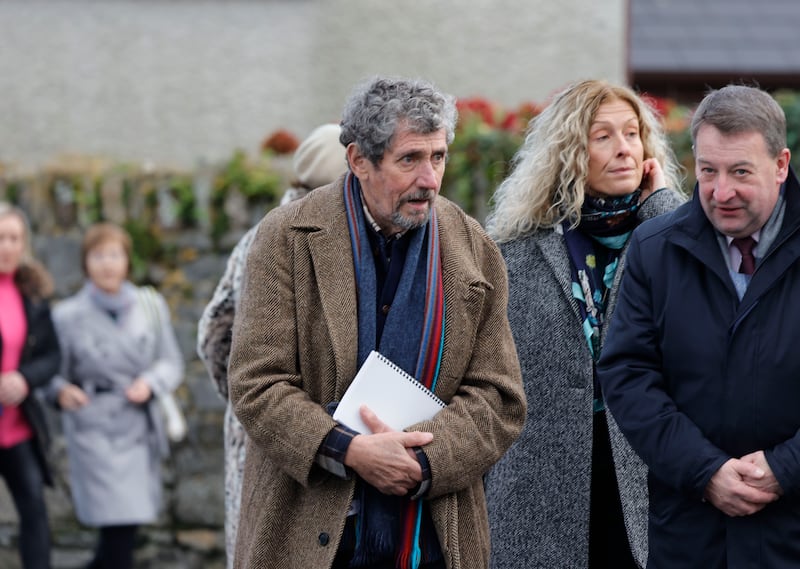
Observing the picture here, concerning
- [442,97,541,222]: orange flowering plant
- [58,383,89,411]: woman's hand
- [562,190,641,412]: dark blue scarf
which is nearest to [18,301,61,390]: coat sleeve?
[58,383,89,411]: woman's hand

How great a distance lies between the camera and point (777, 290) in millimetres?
3268

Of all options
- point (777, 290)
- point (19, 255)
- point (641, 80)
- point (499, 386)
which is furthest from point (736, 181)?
point (641, 80)

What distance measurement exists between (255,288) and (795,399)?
4.66ft

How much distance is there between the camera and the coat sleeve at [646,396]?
10.6ft

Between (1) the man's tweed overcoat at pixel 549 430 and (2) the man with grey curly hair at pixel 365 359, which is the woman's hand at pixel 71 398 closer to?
(1) the man's tweed overcoat at pixel 549 430

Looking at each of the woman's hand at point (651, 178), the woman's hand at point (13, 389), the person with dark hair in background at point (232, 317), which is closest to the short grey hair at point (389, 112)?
the woman's hand at point (651, 178)

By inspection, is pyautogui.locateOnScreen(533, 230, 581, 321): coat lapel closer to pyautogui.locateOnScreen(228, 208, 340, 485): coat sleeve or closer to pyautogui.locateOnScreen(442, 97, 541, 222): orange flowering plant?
pyautogui.locateOnScreen(228, 208, 340, 485): coat sleeve

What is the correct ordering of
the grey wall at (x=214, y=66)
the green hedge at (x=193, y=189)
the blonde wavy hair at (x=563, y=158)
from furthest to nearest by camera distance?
the grey wall at (x=214, y=66)
the green hedge at (x=193, y=189)
the blonde wavy hair at (x=563, y=158)

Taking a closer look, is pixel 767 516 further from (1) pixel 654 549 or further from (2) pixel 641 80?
(2) pixel 641 80

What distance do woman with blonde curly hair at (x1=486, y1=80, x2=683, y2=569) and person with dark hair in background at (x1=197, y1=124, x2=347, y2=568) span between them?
74cm

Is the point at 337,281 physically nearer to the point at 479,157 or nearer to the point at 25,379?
the point at 25,379

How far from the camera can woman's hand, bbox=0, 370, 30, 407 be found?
638 centimetres

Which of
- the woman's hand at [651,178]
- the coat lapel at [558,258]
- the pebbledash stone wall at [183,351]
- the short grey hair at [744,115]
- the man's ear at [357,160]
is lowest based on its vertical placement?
the pebbledash stone wall at [183,351]

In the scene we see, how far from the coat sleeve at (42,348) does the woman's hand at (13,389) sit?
61mm
